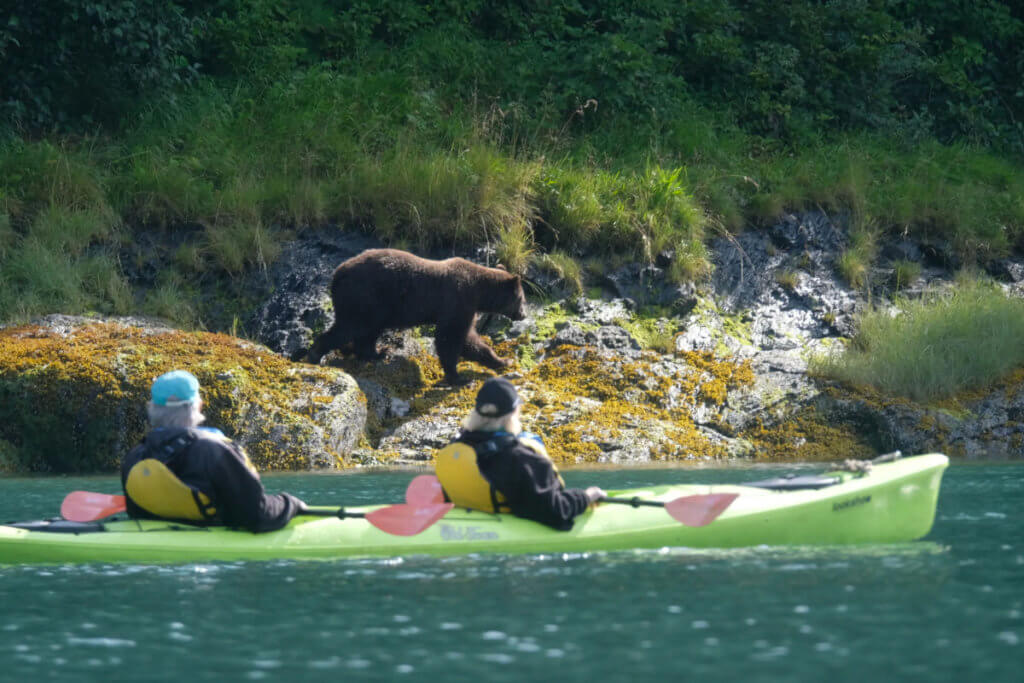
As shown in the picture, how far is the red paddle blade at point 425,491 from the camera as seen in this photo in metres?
6.17

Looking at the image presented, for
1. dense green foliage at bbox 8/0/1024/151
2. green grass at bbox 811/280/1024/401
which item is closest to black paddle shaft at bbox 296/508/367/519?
green grass at bbox 811/280/1024/401

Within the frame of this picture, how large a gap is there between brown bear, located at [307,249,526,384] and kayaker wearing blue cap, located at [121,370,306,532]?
4.87 meters

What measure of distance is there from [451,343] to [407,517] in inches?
195

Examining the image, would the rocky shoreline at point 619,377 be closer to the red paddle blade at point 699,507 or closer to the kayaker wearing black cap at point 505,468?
the kayaker wearing black cap at point 505,468

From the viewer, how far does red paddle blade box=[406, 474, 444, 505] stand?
617cm

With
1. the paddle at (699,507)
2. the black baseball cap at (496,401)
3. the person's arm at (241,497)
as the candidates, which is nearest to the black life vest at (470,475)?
the black baseball cap at (496,401)

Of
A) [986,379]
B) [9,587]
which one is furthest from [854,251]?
[9,587]

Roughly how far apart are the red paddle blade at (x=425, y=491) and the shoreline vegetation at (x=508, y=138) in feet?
18.2

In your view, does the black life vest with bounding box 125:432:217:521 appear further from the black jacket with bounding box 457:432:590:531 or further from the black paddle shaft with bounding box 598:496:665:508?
the black paddle shaft with bounding box 598:496:665:508

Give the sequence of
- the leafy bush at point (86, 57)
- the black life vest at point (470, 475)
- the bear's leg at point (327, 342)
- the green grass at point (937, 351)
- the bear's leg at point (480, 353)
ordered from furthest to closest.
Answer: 1. the leafy bush at point (86, 57)
2. the bear's leg at point (480, 353)
3. the bear's leg at point (327, 342)
4. the green grass at point (937, 351)
5. the black life vest at point (470, 475)

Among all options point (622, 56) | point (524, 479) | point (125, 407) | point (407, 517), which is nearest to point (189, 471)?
point (407, 517)

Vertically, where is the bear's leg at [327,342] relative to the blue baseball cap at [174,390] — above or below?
above

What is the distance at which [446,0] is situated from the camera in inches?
648

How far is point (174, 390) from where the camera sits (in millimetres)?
5367
